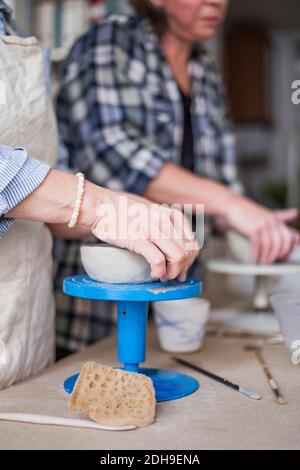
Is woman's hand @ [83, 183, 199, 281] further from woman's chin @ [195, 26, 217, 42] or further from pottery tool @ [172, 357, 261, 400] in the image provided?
woman's chin @ [195, 26, 217, 42]

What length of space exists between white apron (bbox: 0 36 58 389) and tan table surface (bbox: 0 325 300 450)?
47 mm

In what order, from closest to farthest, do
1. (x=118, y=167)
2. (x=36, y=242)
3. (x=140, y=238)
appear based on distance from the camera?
(x=140, y=238) → (x=36, y=242) → (x=118, y=167)

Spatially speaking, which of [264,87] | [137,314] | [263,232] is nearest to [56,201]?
[137,314]

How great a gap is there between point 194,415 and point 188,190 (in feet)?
2.51

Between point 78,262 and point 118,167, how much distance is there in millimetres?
278

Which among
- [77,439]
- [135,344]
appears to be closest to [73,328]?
[135,344]

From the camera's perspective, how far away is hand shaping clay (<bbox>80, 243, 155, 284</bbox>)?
80 centimetres

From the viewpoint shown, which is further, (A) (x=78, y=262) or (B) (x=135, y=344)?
(A) (x=78, y=262)

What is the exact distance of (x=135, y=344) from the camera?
85 cm

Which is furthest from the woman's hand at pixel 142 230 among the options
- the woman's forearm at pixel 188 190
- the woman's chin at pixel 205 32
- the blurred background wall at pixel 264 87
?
the blurred background wall at pixel 264 87

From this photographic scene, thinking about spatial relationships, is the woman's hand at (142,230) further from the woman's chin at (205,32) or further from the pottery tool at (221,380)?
the woman's chin at (205,32)

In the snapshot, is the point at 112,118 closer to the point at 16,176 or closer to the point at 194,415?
the point at 16,176
